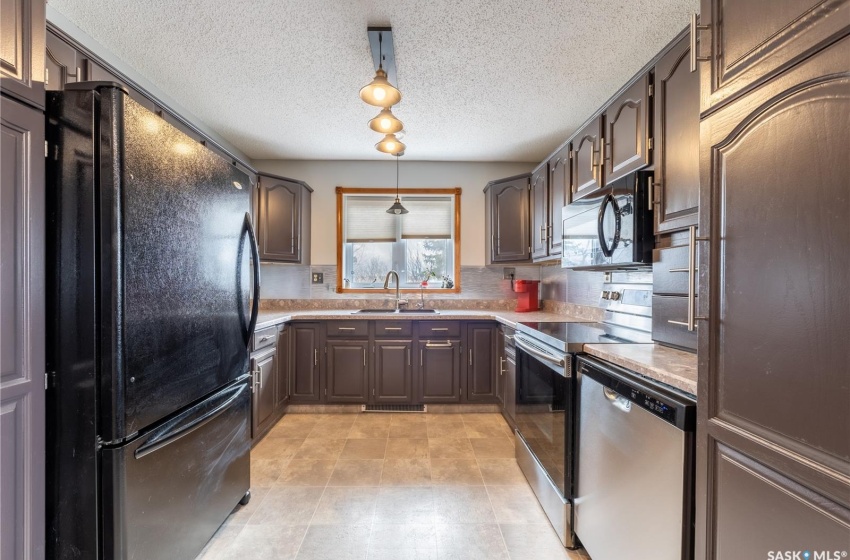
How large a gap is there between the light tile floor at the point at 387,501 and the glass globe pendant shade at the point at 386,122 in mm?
2088

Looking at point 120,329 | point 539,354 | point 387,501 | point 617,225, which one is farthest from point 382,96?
point 387,501

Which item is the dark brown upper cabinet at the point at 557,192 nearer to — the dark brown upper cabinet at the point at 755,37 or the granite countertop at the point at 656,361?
the granite countertop at the point at 656,361

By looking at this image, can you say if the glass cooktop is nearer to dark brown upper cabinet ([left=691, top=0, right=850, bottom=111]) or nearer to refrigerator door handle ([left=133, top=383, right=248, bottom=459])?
dark brown upper cabinet ([left=691, top=0, right=850, bottom=111])

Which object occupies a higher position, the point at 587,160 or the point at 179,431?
the point at 587,160

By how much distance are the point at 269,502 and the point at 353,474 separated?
1.59 ft

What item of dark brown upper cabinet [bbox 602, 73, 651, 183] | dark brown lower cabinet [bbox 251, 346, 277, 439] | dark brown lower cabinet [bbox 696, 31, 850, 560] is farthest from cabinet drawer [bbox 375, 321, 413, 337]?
dark brown lower cabinet [bbox 696, 31, 850, 560]

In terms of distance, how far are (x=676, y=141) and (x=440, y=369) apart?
238 centimetres

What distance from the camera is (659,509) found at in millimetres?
1007

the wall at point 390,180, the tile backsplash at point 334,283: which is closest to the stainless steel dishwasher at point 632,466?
the tile backsplash at point 334,283

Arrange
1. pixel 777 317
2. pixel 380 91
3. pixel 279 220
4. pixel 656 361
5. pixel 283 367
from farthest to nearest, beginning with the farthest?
1. pixel 279 220
2. pixel 283 367
3. pixel 380 91
4. pixel 656 361
5. pixel 777 317

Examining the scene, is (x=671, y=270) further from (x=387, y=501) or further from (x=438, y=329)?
(x=438, y=329)

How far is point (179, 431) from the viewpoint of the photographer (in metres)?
1.29

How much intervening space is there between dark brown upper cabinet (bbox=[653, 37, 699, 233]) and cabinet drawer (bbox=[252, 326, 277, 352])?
2.47m

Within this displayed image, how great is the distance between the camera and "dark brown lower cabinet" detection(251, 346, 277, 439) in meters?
2.41
